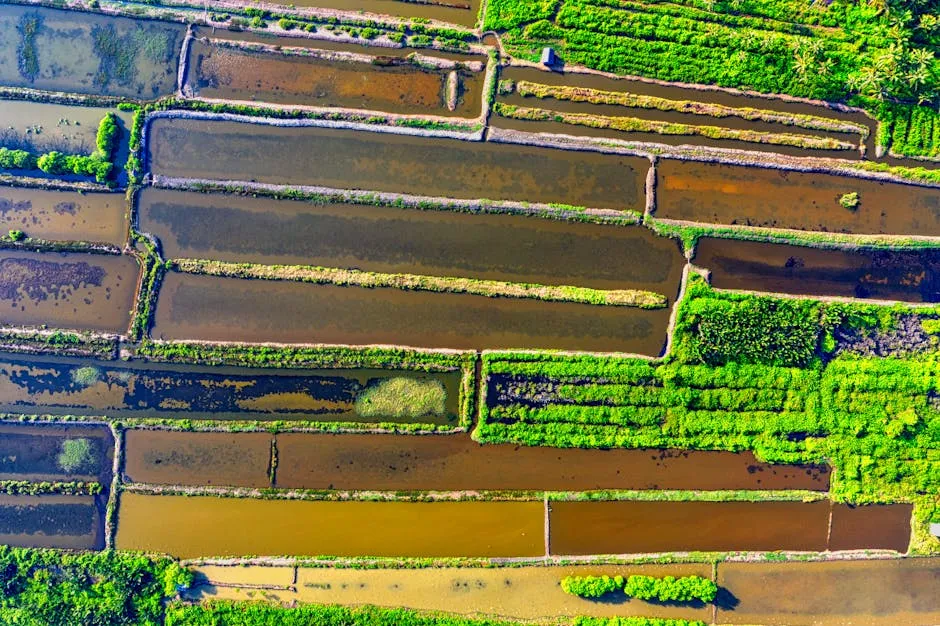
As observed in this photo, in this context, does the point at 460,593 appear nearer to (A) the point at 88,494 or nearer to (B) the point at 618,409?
(B) the point at 618,409

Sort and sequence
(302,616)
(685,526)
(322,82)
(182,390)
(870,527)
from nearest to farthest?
(302,616)
(182,390)
(685,526)
(870,527)
(322,82)

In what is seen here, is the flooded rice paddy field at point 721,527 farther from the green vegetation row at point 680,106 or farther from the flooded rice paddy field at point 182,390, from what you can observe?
the green vegetation row at point 680,106

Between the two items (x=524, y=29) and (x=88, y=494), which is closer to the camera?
(x=88, y=494)

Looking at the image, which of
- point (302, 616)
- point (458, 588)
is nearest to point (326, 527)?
point (302, 616)

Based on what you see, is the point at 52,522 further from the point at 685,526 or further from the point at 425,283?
the point at 685,526

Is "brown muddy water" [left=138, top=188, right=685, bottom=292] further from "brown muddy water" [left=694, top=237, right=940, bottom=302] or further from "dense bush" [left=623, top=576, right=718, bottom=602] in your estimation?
"dense bush" [left=623, top=576, right=718, bottom=602]

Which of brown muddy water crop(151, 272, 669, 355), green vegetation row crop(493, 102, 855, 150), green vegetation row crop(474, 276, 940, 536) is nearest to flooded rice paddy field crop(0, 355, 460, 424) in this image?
brown muddy water crop(151, 272, 669, 355)

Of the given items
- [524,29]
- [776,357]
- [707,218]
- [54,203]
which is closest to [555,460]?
[776,357]
